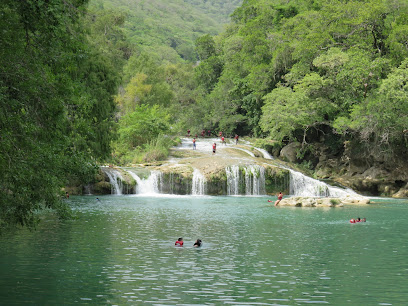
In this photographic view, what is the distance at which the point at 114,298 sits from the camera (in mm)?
9852

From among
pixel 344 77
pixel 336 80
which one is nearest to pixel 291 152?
pixel 336 80

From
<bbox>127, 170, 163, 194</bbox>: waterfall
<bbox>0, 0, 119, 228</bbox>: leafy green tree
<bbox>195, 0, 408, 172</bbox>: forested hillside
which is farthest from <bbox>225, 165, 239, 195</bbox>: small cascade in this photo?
<bbox>0, 0, 119, 228</bbox>: leafy green tree

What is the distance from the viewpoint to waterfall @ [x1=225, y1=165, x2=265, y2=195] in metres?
38.7

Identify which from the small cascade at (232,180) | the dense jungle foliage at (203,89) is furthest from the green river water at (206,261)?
the small cascade at (232,180)

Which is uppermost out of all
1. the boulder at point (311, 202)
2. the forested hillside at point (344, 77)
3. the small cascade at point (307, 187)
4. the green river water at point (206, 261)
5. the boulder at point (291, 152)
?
the forested hillside at point (344, 77)

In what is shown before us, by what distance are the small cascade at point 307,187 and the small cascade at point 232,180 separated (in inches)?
170

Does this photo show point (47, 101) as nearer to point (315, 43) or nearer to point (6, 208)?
point (6, 208)

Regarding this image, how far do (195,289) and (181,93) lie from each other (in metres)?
77.3

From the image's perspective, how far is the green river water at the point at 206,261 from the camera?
10.2 m

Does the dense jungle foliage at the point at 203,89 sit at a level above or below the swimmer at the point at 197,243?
above

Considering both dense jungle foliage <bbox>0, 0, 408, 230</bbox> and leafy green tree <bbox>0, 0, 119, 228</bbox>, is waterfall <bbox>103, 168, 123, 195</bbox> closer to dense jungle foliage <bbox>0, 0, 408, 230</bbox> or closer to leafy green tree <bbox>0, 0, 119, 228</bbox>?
→ dense jungle foliage <bbox>0, 0, 408, 230</bbox>

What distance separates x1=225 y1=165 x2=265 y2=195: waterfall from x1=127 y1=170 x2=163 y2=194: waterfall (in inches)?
201

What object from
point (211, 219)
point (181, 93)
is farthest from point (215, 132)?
point (211, 219)

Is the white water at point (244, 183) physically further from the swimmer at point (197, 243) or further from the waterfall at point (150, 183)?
the swimmer at point (197, 243)
